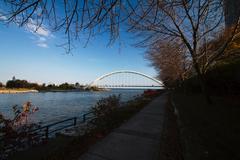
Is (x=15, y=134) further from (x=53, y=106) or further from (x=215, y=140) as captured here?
(x=53, y=106)

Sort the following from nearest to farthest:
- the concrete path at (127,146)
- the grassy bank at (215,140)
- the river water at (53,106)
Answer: the grassy bank at (215,140) → the concrete path at (127,146) → the river water at (53,106)

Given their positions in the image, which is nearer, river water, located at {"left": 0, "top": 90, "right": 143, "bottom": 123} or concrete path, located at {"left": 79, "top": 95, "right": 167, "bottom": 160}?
concrete path, located at {"left": 79, "top": 95, "right": 167, "bottom": 160}

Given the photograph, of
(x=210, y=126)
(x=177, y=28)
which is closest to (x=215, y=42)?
(x=177, y=28)

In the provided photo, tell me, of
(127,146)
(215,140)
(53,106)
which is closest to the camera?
(215,140)

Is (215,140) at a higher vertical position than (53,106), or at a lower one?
higher

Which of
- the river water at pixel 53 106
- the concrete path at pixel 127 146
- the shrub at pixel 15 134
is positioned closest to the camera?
the shrub at pixel 15 134

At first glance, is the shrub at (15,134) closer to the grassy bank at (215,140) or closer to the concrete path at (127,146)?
the concrete path at (127,146)

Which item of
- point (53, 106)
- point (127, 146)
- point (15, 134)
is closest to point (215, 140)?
point (127, 146)

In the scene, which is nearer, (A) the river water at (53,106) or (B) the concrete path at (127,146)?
(B) the concrete path at (127,146)

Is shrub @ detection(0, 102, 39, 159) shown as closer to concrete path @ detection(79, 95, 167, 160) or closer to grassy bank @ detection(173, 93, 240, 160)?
concrete path @ detection(79, 95, 167, 160)

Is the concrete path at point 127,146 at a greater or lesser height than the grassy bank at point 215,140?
lesser

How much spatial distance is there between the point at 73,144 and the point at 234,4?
7.45 m

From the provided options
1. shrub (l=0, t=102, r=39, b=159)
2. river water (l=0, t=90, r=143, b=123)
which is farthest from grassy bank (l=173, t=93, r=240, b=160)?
river water (l=0, t=90, r=143, b=123)

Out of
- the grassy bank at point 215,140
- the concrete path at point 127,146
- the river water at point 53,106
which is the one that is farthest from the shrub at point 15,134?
the river water at point 53,106
